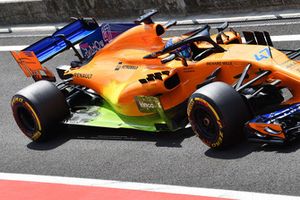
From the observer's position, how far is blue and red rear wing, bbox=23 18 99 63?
31.3 feet

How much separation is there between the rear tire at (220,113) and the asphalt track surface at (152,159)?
20 cm

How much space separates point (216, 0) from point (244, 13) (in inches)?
25.8

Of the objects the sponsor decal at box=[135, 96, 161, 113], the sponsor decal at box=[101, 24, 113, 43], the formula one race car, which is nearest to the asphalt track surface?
the formula one race car

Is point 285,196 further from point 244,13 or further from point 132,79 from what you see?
point 244,13

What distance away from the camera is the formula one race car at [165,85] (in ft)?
23.0

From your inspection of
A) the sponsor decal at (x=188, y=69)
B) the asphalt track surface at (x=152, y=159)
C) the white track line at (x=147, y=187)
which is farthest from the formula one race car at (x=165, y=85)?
the white track line at (x=147, y=187)

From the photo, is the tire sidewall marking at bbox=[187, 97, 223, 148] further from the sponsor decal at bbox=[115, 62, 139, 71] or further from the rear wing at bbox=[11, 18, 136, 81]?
the rear wing at bbox=[11, 18, 136, 81]

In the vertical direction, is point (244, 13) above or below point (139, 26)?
below

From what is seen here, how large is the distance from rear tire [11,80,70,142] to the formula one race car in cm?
1

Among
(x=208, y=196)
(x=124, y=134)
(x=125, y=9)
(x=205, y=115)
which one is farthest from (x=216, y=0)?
(x=208, y=196)

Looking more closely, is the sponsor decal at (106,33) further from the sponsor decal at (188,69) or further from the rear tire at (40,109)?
the sponsor decal at (188,69)

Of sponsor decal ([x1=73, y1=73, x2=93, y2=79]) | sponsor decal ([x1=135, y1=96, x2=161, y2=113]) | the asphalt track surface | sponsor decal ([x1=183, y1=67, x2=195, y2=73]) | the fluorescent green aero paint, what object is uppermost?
sponsor decal ([x1=73, y1=73, x2=93, y2=79])

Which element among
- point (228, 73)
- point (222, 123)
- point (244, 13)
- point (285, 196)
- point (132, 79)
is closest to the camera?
point (285, 196)

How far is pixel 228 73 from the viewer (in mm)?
7551
